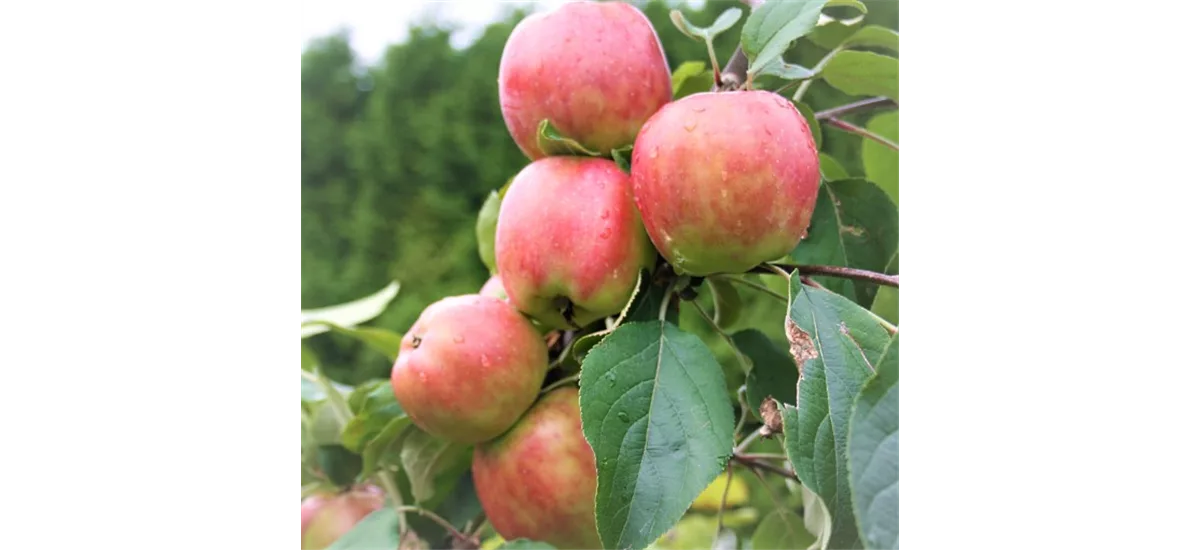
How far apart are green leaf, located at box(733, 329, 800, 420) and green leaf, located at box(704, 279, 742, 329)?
26 mm

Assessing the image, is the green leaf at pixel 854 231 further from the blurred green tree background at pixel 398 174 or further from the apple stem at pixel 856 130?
the blurred green tree background at pixel 398 174

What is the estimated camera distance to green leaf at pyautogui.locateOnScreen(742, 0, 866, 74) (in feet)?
1.25

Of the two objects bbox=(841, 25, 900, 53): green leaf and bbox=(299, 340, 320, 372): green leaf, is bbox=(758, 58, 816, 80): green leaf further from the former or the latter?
bbox=(299, 340, 320, 372): green leaf

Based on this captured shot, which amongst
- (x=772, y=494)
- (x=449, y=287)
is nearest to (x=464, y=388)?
(x=772, y=494)

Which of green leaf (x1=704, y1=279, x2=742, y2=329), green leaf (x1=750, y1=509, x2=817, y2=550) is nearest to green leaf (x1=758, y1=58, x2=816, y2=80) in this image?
green leaf (x1=704, y1=279, x2=742, y2=329)

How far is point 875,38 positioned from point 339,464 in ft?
1.32

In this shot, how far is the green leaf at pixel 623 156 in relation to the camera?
0.41 meters

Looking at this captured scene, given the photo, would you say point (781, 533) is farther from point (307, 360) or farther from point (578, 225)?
point (307, 360)

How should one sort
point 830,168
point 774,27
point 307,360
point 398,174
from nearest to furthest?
point 774,27
point 830,168
point 307,360
point 398,174

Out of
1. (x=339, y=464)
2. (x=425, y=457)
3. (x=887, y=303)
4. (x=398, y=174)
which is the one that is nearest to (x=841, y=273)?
(x=887, y=303)

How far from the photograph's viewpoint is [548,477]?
41 centimetres

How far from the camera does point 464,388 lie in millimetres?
409

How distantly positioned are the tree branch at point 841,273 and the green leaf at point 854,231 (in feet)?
0.14

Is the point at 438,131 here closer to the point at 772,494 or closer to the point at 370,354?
the point at 370,354
